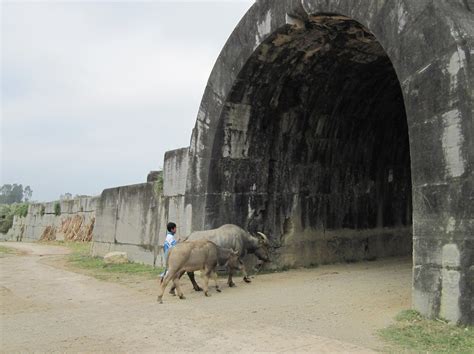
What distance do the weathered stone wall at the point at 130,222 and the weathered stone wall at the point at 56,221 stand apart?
23.1 feet

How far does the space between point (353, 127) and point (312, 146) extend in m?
1.05

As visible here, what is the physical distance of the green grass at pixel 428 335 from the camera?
4.37m

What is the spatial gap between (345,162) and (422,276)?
19.1 feet

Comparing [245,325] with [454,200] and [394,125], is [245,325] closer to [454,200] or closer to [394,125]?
[454,200]

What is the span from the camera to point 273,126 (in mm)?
9828

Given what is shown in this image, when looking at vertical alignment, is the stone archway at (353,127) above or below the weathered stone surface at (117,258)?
above

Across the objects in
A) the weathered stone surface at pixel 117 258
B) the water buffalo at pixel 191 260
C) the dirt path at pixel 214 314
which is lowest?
the dirt path at pixel 214 314

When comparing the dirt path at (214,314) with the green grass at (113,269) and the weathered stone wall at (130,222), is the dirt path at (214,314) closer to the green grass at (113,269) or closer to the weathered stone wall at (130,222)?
the green grass at (113,269)

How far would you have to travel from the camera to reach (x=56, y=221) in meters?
25.0

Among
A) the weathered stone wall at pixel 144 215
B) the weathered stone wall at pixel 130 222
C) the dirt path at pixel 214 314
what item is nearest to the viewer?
the dirt path at pixel 214 314

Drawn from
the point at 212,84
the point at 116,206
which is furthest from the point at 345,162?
the point at 116,206

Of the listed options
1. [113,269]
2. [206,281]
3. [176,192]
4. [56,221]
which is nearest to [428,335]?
[206,281]

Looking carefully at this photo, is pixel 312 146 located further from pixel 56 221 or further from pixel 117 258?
pixel 56 221

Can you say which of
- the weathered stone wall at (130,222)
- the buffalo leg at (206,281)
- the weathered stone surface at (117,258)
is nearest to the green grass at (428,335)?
the buffalo leg at (206,281)
